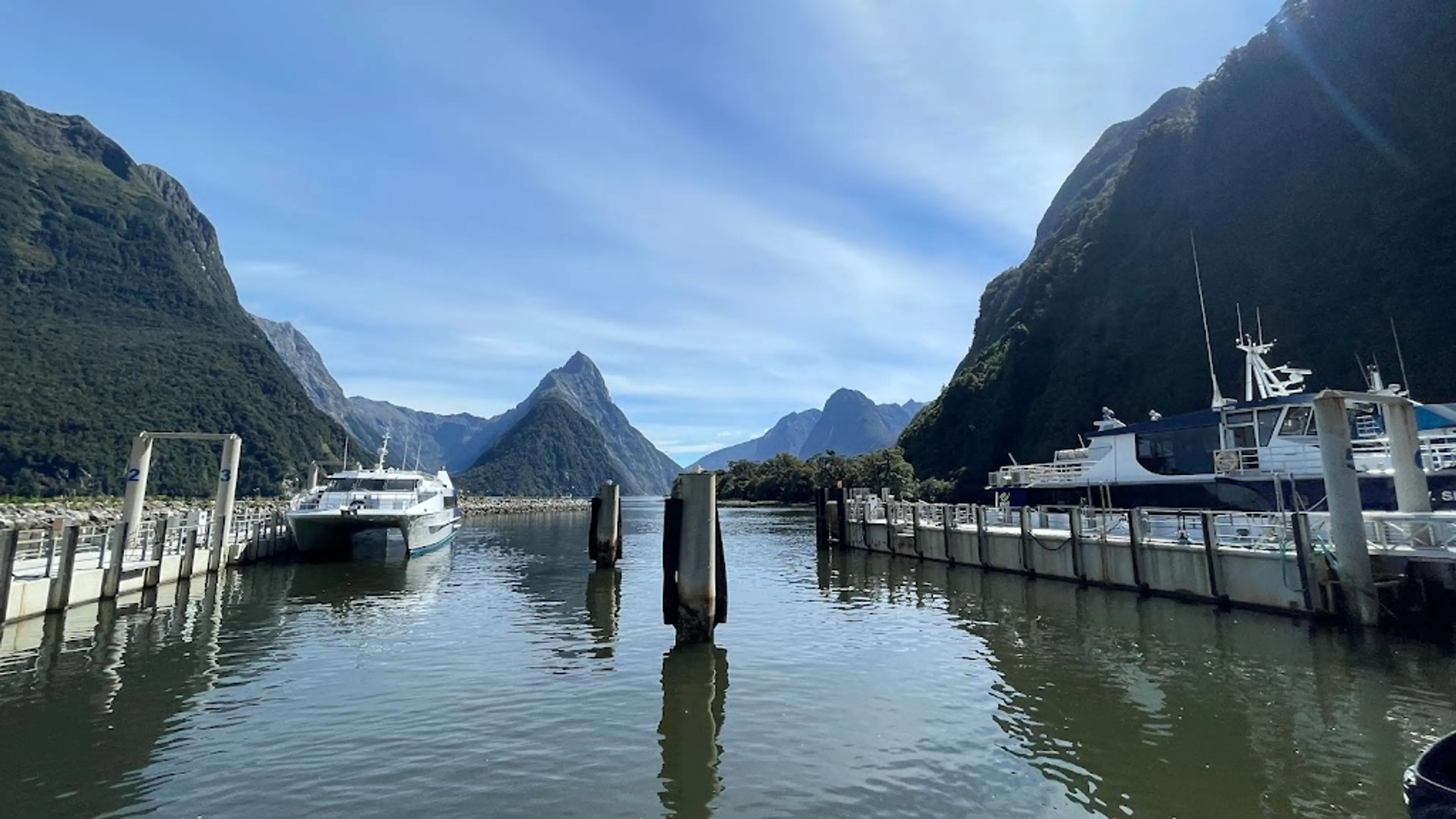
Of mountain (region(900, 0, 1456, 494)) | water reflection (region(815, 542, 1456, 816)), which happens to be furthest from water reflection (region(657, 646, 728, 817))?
mountain (region(900, 0, 1456, 494))

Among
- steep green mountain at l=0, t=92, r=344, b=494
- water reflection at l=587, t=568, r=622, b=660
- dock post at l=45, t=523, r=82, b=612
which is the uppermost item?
steep green mountain at l=0, t=92, r=344, b=494

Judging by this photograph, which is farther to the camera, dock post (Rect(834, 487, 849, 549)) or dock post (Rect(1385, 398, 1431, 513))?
dock post (Rect(834, 487, 849, 549))

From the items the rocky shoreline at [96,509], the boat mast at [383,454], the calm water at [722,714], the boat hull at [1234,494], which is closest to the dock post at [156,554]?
the calm water at [722,714]

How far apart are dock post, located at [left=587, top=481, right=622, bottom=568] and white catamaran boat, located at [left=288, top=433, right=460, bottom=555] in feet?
37.3

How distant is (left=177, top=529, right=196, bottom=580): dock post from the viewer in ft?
92.8

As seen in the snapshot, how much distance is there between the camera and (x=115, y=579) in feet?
75.6

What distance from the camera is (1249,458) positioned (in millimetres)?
28828

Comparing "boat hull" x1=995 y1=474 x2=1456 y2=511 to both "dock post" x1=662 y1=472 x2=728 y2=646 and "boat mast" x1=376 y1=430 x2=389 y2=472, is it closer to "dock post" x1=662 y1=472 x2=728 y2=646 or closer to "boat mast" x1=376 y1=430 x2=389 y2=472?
"dock post" x1=662 y1=472 x2=728 y2=646

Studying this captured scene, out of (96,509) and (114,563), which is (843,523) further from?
(96,509)

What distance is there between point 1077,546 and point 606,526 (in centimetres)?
2187

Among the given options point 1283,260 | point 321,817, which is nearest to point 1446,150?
point 1283,260

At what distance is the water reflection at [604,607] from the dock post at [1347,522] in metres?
18.0

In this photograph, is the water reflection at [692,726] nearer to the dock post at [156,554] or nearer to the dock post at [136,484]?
the dock post at [156,554]

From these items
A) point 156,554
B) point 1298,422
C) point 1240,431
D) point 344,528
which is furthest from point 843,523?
point 156,554
